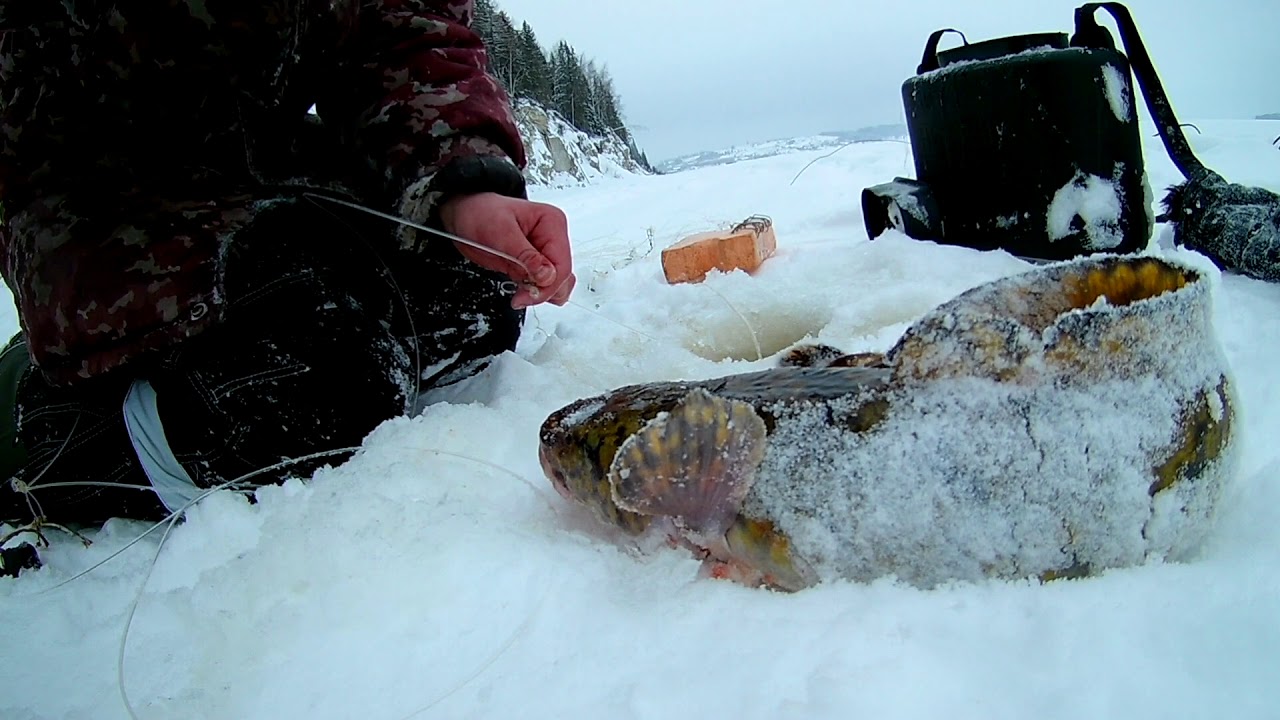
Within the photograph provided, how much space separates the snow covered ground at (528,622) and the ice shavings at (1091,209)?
4.41 feet

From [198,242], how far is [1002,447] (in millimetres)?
1716

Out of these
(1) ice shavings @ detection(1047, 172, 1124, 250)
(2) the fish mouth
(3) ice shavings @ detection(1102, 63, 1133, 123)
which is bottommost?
(2) the fish mouth

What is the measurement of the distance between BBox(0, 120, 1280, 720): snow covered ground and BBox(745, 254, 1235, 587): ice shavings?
6cm

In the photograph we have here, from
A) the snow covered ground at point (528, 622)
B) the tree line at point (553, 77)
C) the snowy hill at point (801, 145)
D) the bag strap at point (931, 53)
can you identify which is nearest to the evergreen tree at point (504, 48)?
the tree line at point (553, 77)

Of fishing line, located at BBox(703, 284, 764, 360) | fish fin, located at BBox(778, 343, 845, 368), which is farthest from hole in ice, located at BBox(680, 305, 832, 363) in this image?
fish fin, located at BBox(778, 343, 845, 368)

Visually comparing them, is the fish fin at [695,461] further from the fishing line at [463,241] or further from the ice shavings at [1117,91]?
the ice shavings at [1117,91]

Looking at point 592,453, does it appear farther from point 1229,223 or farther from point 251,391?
point 1229,223

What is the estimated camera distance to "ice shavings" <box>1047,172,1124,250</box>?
9.45ft

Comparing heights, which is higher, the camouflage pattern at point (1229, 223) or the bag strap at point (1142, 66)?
the bag strap at point (1142, 66)

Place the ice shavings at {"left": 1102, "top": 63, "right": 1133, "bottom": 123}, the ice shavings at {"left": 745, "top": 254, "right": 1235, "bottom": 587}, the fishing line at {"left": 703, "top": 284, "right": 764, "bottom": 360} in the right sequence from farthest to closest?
the ice shavings at {"left": 1102, "top": 63, "right": 1133, "bottom": 123}
the fishing line at {"left": 703, "top": 284, "right": 764, "bottom": 360}
the ice shavings at {"left": 745, "top": 254, "right": 1235, "bottom": 587}

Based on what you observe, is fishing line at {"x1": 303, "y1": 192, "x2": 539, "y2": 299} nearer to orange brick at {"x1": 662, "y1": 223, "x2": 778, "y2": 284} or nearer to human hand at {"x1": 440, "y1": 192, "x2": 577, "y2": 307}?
human hand at {"x1": 440, "y1": 192, "x2": 577, "y2": 307}

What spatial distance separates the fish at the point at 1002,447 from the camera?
3.45 ft

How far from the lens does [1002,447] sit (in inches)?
42.0

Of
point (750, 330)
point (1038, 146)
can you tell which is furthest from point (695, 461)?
point (1038, 146)
